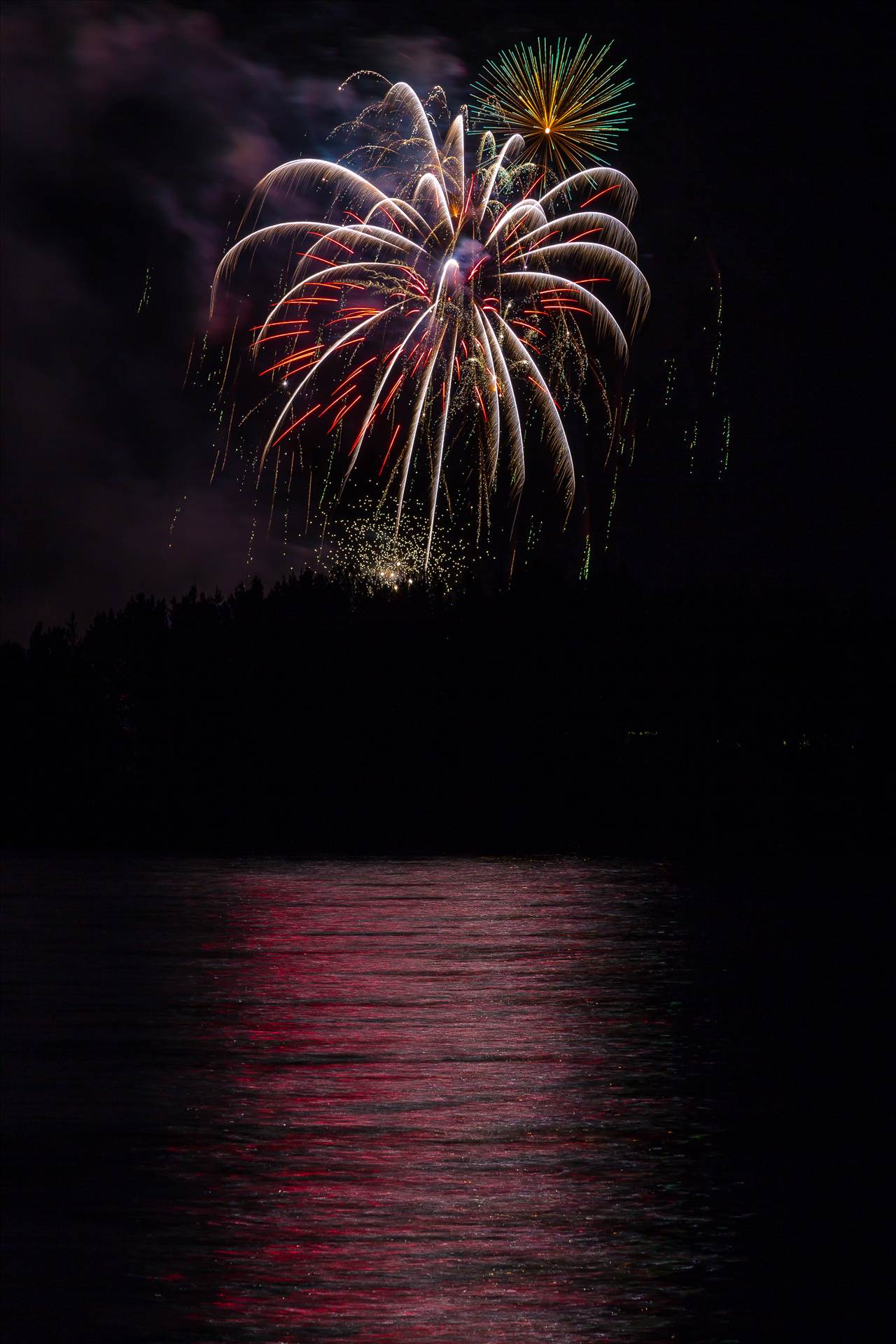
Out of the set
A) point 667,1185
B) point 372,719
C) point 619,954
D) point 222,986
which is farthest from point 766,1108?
point 372,719

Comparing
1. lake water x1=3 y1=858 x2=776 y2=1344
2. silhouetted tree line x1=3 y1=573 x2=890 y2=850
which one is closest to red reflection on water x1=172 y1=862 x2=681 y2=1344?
lake water x1=3 y1=858 x2=776 y2=1344

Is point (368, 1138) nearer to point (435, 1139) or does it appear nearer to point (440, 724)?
point (435, 1139)

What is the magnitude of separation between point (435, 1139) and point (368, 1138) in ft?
0.96

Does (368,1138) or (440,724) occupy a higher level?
(440,724)

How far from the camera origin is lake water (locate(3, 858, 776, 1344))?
6527mm

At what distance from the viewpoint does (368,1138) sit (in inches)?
361

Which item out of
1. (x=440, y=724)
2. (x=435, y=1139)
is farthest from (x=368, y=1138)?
(x=440, y=724)

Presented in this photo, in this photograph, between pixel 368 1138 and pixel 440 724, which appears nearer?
pixel 368 1138

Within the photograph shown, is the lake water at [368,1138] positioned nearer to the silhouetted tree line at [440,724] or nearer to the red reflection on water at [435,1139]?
the red reflection on water at [435,1139]

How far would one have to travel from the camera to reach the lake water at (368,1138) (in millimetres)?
6527

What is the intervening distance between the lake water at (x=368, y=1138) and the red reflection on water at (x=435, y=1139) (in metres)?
0.02

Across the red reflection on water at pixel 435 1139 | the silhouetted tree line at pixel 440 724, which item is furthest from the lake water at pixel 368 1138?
the silhouetted tree line at pixel 440 724

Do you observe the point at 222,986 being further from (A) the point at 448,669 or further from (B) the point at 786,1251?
(A) the point at 448,669

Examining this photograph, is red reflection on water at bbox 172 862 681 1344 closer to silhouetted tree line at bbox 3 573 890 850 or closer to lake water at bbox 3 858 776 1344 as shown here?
lake water at bbox 3 858 776 1344
